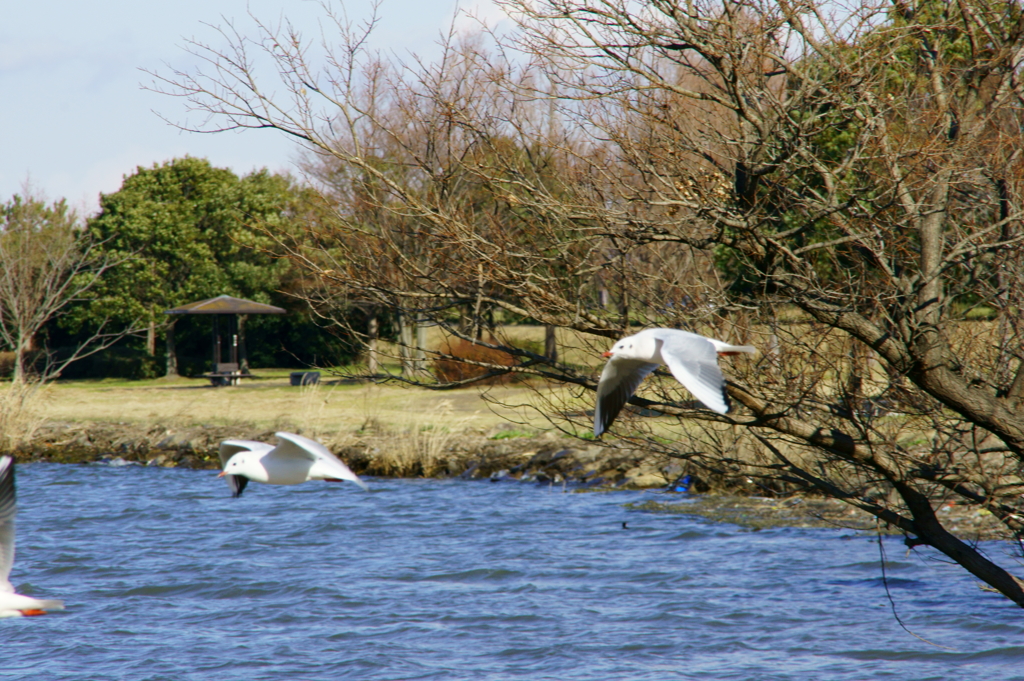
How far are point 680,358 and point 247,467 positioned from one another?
2330 millimetres

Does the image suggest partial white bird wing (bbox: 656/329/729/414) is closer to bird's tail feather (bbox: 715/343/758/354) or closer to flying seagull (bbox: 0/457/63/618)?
bird's tail feather (bbox: 715/343/758/354)

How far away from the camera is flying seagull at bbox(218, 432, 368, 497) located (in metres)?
4.98

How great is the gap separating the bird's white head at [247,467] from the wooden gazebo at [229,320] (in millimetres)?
20990

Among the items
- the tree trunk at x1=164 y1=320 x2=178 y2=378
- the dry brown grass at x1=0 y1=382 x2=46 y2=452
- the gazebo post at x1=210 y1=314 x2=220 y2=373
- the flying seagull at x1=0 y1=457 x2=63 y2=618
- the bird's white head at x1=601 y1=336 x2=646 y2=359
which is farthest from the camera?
the tree trunk at x1=164 y1=320 x2=178 y2=378

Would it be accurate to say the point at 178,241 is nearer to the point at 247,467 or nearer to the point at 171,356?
the point at 171,356

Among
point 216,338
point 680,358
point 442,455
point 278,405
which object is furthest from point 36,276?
point 680,358

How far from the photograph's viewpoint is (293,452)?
5270 mm

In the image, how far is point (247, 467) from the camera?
5316 millimetres

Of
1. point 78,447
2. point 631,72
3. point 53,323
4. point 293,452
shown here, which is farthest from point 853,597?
point 53,323

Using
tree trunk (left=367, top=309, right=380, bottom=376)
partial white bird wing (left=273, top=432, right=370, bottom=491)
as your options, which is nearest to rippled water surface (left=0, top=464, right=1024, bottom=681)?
tree trunk (left=367, top=309, right=380, bottom=376)

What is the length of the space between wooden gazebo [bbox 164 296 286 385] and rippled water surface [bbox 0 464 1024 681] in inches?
377

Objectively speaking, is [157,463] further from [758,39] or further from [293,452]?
[758,39]

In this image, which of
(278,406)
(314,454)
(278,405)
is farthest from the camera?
(278,405)

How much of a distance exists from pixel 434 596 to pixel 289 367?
23313mm
